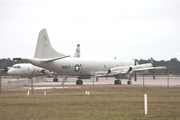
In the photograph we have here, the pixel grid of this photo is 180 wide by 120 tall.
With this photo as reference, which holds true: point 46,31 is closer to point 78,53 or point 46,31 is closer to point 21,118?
point 78,53

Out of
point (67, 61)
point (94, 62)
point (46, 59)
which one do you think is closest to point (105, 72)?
point (94, 62)

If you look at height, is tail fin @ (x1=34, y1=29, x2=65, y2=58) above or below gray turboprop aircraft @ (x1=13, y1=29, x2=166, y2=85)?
above

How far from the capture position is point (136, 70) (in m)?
59.0

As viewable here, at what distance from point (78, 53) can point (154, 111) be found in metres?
52.9

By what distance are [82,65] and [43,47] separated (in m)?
6.67

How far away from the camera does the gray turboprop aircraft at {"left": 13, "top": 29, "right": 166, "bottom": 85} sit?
5239 centimetres

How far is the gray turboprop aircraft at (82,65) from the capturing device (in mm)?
52388

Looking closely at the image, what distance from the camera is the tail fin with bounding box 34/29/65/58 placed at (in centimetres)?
5247

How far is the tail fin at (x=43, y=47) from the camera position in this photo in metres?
52.5

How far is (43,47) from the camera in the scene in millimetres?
52531

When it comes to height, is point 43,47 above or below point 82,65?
above

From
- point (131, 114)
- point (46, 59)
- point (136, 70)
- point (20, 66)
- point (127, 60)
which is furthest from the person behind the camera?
point (20, 66)

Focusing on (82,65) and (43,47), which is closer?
(43,47)

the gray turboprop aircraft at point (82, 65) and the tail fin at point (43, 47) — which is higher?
the tail fin at point (43, 47)
